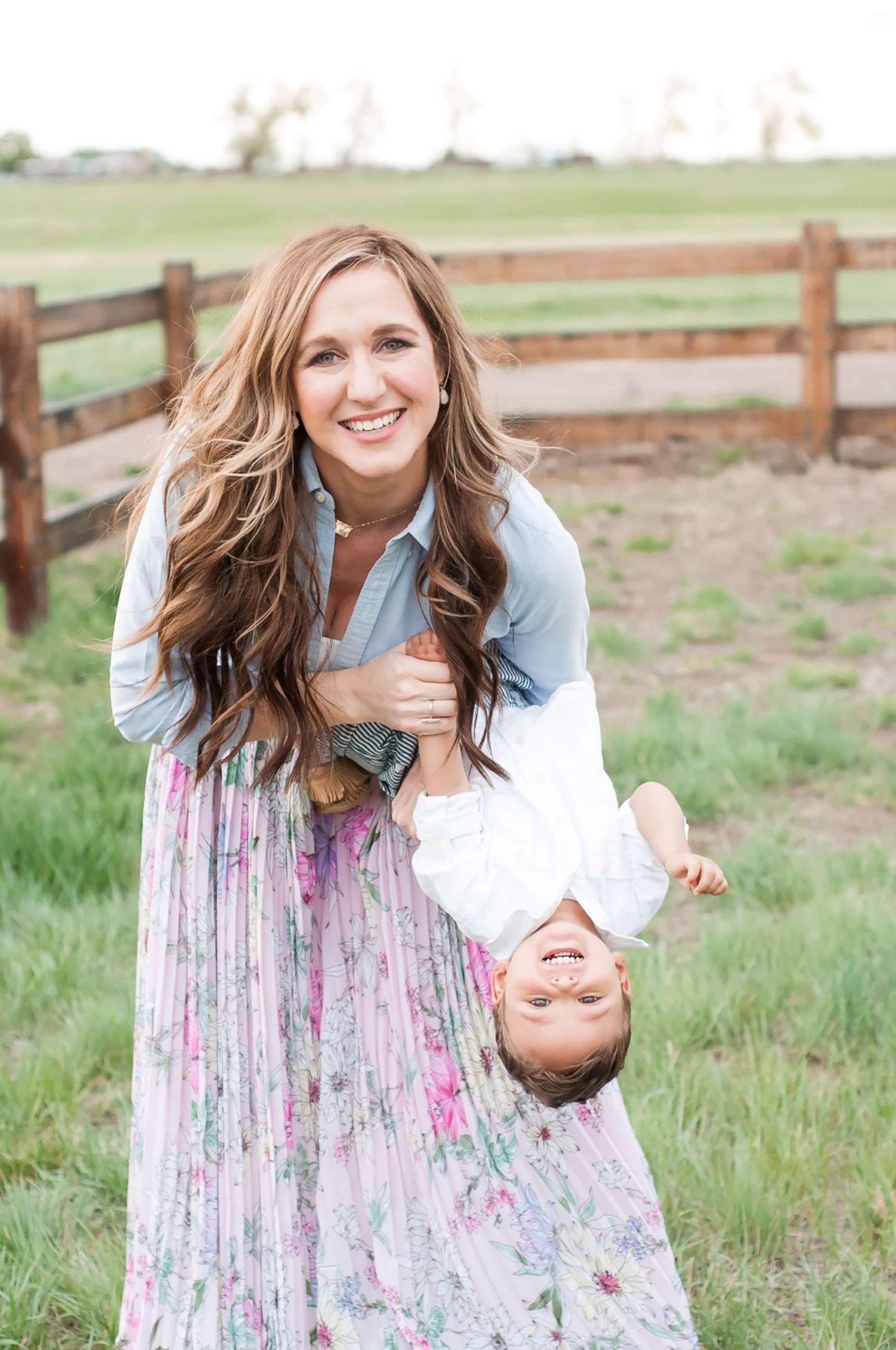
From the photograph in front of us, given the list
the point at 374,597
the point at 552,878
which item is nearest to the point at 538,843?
the point at 552,878

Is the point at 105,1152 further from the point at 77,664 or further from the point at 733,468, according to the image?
the point at 733,468

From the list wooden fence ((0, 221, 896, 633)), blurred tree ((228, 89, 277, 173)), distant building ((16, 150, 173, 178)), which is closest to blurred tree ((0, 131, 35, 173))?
distant building ((16, 150, 173, 178))

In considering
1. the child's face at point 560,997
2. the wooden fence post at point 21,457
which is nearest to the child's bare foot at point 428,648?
the child's face at point 560,997

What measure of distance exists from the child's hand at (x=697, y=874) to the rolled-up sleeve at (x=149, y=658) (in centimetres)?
62

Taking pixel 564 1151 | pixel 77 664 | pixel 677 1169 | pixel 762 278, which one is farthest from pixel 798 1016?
pixel 762 278

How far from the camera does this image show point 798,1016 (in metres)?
3.16

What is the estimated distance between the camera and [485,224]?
2977 cm

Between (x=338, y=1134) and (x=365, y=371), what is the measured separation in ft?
3.70

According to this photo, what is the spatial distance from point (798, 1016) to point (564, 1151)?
98cm

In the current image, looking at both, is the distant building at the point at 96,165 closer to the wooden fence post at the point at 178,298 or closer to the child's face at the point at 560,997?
the wooden fence post at the point at 178,298

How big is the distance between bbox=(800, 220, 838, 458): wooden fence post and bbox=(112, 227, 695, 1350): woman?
6395mm

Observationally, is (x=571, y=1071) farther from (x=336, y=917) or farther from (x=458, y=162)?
(x=458, y=162)

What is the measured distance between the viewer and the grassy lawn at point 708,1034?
2504 millimetres

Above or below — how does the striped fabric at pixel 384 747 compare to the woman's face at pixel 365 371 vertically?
below
